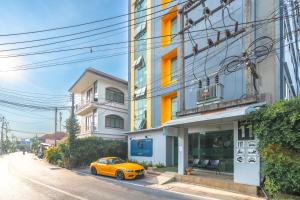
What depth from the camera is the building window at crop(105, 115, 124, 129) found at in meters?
34.1

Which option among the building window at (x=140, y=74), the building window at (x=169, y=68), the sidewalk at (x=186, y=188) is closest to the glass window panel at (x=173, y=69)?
the building window at (x=169, y=68)

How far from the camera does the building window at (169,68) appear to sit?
23.2 m

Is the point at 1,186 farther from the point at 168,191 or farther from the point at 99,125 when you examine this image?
the point at 99,125

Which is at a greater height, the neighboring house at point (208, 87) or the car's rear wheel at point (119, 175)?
the neighboring house at point (208, 87)

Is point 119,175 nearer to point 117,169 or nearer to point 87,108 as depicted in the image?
point 117,169

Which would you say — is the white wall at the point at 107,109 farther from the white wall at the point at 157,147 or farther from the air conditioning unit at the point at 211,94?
the air conditioning unit at the point at 211,94

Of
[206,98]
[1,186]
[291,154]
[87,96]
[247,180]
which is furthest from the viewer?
[87,96]

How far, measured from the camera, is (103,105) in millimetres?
33250

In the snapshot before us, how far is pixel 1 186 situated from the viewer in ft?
47.0

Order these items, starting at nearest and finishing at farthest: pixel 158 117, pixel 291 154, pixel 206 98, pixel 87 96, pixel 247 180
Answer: pixel 291 154 < pixel 247 180 < pixel 206 98 < pixel 158 117 < pixel 87 96

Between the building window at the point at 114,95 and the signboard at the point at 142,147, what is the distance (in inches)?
368

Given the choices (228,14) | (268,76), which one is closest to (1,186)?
(268,76)

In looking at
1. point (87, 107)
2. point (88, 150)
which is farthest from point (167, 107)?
point (87, 107)

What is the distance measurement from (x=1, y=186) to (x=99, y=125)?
18623mm
